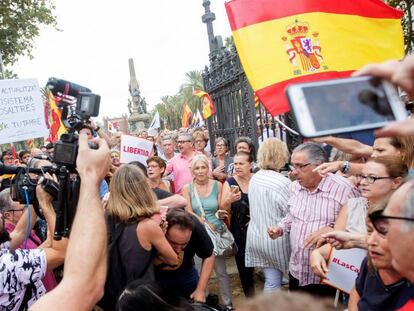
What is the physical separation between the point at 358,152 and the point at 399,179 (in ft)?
2.44

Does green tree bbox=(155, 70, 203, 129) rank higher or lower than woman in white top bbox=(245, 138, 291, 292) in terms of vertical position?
higher

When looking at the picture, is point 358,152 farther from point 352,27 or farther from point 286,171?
point 286,171

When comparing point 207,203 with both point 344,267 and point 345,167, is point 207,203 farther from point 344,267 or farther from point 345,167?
point 344,267

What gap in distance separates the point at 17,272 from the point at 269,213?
7.37 feet

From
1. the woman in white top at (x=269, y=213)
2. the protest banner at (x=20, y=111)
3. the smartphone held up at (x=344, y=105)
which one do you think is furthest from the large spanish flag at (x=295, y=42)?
the protest banner at (x=20, y=111)

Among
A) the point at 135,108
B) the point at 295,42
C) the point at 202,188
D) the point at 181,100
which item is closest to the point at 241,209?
the point at 202,188

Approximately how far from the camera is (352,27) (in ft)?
12.5

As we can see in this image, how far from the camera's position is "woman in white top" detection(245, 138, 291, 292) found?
149 inches

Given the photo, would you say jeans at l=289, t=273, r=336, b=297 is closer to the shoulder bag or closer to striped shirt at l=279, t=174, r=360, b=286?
striped shirt at l=279, t=174, r=360, b=286

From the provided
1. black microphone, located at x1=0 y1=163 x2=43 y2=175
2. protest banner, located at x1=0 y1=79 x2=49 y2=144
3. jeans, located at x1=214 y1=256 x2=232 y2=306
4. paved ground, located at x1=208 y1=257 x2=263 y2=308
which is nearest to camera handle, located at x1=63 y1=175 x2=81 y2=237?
black microphone, located at x1=0 y1=163 x2=43 y2=175

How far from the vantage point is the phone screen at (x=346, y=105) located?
3.26 ft

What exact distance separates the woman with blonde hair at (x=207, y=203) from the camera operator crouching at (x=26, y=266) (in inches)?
82.6

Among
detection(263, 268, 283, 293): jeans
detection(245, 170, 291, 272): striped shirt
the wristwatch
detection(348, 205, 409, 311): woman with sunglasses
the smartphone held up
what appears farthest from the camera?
detection(263, 268, 283, 293): jeans

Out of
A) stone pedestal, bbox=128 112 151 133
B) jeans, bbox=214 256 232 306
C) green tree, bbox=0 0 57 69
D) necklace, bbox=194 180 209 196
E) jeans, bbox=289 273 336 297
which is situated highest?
green tree, bbox=0 0 57 69
